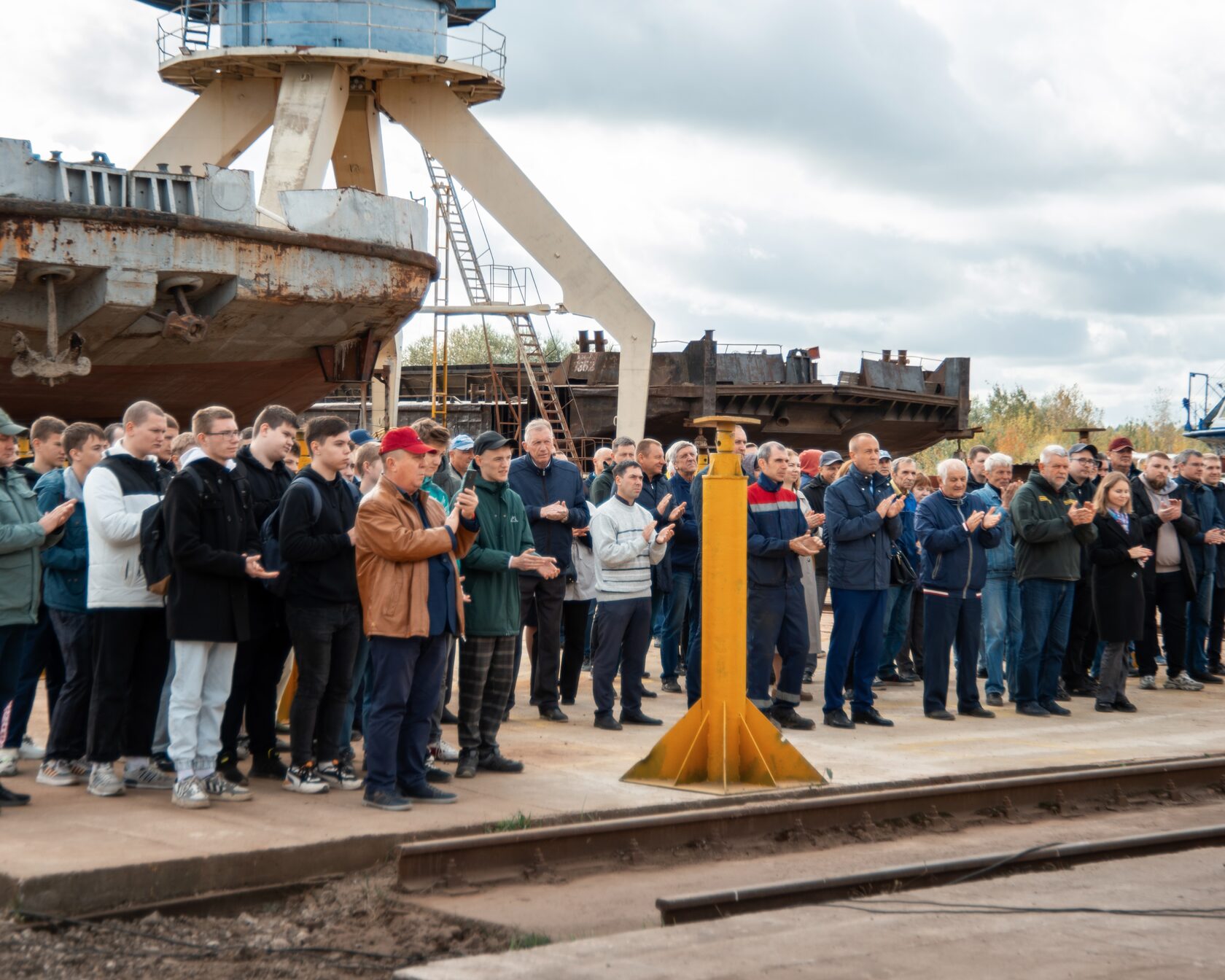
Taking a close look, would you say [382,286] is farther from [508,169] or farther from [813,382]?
[813,382]

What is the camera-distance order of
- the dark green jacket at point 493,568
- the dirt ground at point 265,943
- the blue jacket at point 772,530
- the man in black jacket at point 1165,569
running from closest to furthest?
1. the dirt ground at point 265,943
2. the dark green jacket at point 493,568
3. the blue jacket at point 772,530
4. the man in black jacket at point 1165,569

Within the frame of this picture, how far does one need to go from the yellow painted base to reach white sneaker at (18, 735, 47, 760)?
3156mm

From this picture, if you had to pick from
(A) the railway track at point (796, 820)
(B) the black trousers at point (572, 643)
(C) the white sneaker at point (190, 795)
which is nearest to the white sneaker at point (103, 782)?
(C) the white sneaker at point (190, 795)

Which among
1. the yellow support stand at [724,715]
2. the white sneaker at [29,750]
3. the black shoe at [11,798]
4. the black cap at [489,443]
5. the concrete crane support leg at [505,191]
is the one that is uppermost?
the concrete crane support leg at [505,191]

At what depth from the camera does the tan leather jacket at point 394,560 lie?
6273 millimetres

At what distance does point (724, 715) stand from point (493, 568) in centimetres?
139

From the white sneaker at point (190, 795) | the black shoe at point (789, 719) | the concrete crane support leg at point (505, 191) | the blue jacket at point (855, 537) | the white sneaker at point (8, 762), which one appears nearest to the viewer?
the white sneaker at point (190, 795)

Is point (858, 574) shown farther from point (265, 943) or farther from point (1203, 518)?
point (265, 943)

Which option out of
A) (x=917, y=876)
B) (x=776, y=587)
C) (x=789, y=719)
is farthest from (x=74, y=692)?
(x=789, y=719)

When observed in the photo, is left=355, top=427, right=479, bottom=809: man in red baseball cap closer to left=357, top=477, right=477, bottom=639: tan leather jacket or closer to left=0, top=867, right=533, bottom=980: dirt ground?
left=357, top=477, right=477, bottom=639: tan leather jacket

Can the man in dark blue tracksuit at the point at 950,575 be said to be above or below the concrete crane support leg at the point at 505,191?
below

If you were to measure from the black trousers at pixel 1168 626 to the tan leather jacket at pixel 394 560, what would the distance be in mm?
7886

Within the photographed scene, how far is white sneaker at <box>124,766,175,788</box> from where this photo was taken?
A: 6.69m

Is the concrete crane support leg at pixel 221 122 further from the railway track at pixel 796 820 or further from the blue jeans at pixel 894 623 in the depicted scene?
the railway track at pixel 796 820
